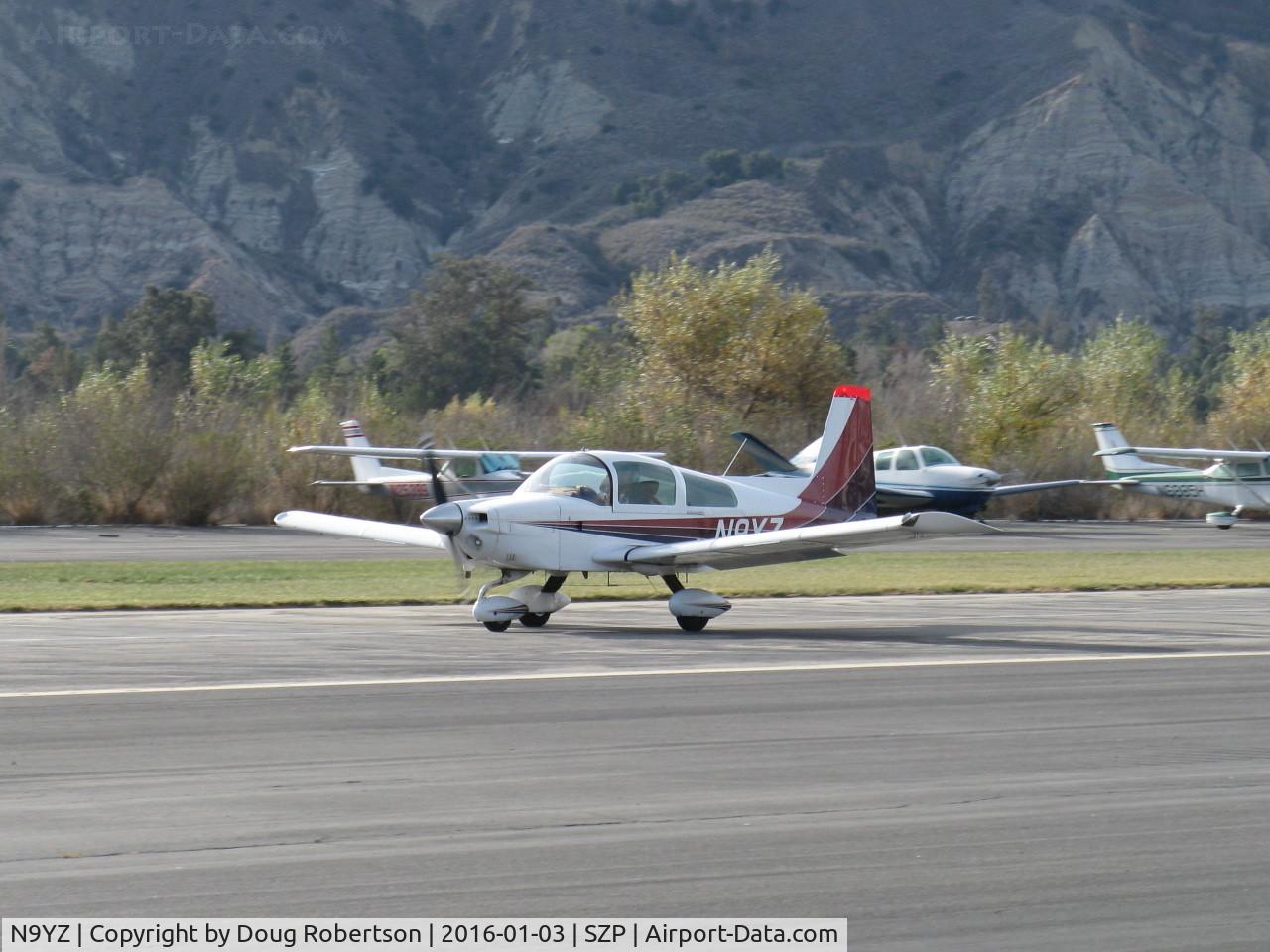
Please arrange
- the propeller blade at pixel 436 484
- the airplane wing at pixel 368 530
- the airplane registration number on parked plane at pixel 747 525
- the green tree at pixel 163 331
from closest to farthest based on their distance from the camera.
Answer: the propeller blade at pixel 436 484 < the airplane registration number on parked plane at pixel 747 525 < the airplane wing at pixel 368 530 < the green tree at pixel 163 331

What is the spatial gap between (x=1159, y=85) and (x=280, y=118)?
8866cm

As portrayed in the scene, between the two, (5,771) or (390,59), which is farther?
(390,59)

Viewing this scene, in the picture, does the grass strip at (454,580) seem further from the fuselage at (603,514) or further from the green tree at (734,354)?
the green tree at (734,354)

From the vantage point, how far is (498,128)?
170875mm

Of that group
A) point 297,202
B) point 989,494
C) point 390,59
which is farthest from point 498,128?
point 989,494

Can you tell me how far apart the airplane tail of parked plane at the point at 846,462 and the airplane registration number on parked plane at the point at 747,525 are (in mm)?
910

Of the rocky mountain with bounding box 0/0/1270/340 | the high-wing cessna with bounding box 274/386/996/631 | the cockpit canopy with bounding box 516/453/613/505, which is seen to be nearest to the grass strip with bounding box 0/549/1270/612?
the high-wing cessna with bounding box 274/386/996/631

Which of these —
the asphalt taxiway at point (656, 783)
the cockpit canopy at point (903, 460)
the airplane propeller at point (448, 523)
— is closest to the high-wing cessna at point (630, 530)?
the airplane propeller at point (448, 523)

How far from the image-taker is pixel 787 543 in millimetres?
17078

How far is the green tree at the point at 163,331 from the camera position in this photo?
9425 cm

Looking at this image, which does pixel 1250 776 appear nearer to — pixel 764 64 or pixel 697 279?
pixel 697 279

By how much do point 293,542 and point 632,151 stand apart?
13060 cm

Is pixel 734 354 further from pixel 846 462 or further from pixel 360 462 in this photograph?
pixel 846 462
